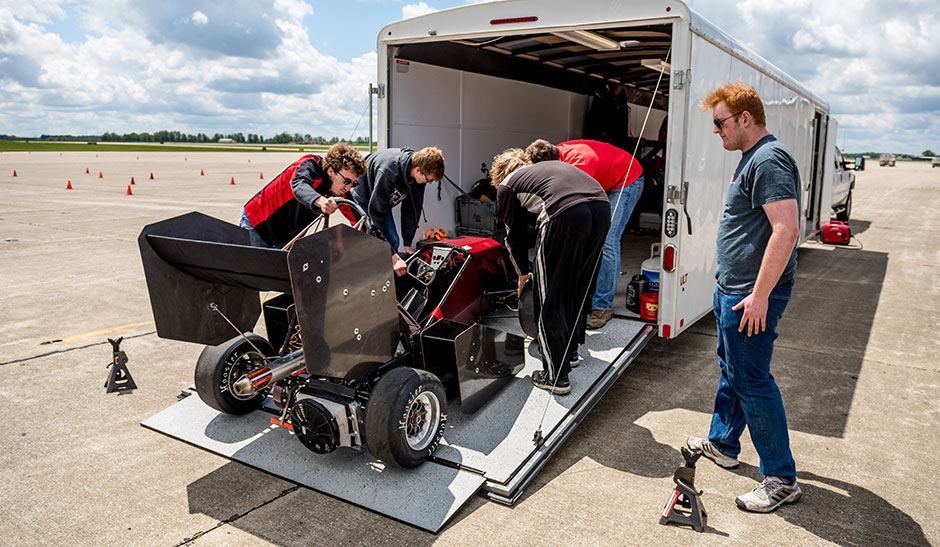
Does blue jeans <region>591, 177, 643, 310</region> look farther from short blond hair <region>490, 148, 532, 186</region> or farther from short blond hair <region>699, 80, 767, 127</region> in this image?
short blond hair <region>699, 80, 767, 127</region>

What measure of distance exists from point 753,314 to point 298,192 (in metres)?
2.74

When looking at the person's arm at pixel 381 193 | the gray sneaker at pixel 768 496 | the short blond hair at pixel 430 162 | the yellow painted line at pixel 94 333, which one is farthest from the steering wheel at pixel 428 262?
the yellow painted line at pixel 94 333

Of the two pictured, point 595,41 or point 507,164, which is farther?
point 595,41

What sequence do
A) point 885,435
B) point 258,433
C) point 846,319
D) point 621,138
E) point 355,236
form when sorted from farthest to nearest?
point 621,138 < point 846,319 < point 885,435 < point 258,433 < point 355,236

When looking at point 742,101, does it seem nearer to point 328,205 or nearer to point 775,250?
point 775,250

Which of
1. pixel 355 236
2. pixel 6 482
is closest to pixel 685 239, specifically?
pixel 355 236

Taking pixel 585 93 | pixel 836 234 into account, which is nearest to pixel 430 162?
pixel 585 93

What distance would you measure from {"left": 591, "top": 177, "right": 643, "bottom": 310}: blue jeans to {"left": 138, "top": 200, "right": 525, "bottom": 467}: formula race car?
1179 millimetres

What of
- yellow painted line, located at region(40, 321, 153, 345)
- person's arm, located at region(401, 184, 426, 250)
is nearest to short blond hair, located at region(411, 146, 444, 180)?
person's arm, located at region(401, 184, 426, 250)

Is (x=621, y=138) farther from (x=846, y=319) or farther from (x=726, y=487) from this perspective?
(x=726, y=487)

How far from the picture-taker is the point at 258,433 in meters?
3.87

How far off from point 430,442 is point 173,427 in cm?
162

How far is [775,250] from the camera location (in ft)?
9.61

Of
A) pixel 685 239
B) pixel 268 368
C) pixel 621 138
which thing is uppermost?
pixel 621 138
